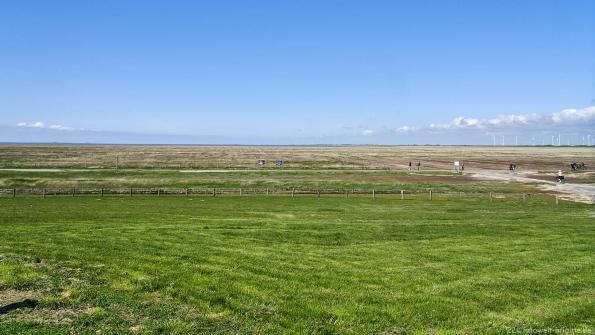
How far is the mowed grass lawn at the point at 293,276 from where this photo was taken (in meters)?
10.6

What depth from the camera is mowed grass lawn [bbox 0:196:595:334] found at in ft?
34.8

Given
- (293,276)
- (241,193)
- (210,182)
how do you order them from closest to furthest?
(293,276) < (241,193) < (210,182)

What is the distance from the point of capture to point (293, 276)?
14.4 m

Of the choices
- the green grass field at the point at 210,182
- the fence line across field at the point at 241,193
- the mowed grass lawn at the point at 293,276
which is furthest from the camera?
the green grass field at the point at 210,182

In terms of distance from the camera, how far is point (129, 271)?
13.9 m

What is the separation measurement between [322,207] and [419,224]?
13301 millimetres

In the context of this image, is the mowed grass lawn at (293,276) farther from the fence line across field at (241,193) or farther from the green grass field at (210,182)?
the green grass field at (210,182)

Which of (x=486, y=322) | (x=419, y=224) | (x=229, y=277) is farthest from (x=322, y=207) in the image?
(x=486, y=322)

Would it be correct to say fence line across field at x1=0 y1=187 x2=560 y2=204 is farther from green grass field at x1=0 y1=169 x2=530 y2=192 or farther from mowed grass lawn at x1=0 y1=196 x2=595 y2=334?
mowed grass lawn at x1=0 y1=196 x2=595 y2=334

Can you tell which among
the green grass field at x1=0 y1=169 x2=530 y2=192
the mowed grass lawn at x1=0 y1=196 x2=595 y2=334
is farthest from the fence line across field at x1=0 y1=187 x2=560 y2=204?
the mowed grass lawn at x1=0 y1=196 x2=595 y2=334

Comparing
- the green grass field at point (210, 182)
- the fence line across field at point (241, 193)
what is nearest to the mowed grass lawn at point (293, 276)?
the fence line across field at point (241, 193)

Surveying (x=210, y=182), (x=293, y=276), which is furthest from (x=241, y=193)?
(x=293, y=276)

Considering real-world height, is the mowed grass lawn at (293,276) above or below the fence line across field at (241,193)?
above

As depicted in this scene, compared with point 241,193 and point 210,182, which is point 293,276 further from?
point 210,182
